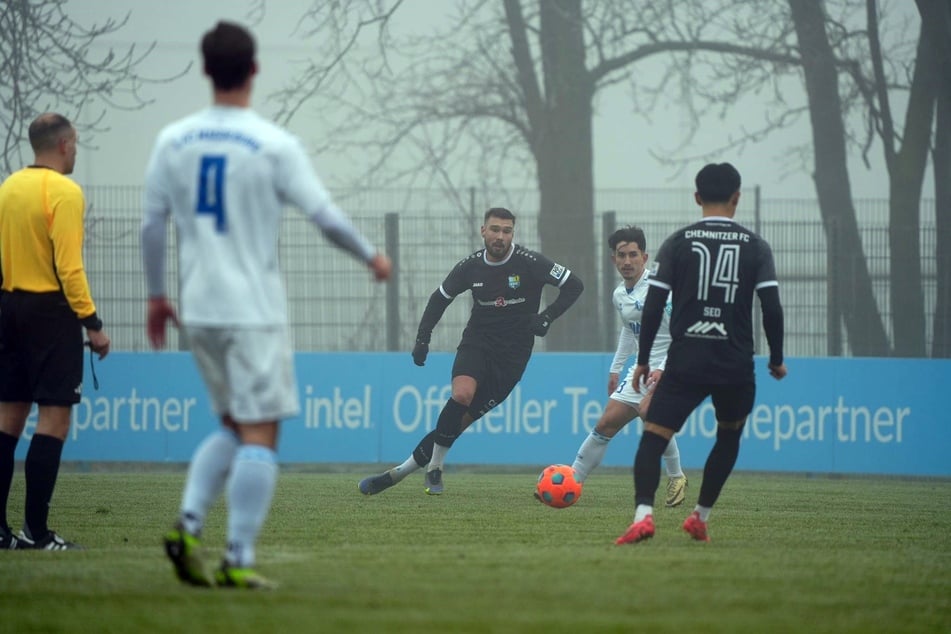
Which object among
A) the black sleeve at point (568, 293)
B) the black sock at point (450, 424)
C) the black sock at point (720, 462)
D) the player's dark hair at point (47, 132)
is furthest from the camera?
the black sleeve at point (568, 293)

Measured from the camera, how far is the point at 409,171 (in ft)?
76.6

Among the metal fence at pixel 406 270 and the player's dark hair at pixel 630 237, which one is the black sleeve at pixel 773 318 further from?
the metal fence at pixel 406 270

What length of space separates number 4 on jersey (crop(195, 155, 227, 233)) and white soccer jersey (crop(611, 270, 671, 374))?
19.4 ft

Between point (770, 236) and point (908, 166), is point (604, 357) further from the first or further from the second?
Result: point (908, 166)

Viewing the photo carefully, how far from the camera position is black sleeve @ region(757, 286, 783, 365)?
27.2 feet

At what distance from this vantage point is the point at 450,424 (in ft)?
40.1

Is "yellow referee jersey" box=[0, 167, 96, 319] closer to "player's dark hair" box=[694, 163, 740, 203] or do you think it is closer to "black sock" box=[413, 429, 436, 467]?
"player's dark hair" box=[694, 163, 740, 203]

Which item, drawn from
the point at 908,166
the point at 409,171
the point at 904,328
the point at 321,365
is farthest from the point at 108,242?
the point at 908,166

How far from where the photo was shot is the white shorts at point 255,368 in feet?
19.5

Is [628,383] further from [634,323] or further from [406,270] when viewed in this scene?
[406,270]

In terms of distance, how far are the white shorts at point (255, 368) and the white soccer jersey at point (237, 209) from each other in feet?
0.15

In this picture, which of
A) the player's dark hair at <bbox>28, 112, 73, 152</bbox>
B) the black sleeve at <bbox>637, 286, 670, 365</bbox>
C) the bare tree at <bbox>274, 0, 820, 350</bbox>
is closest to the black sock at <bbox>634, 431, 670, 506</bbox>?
the black sleeve at <bbox>637, 286, 670, 365</bbox>

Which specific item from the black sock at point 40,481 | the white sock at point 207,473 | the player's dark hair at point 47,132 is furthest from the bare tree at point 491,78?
the white sock at point 207,473

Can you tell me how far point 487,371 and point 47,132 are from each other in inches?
203
